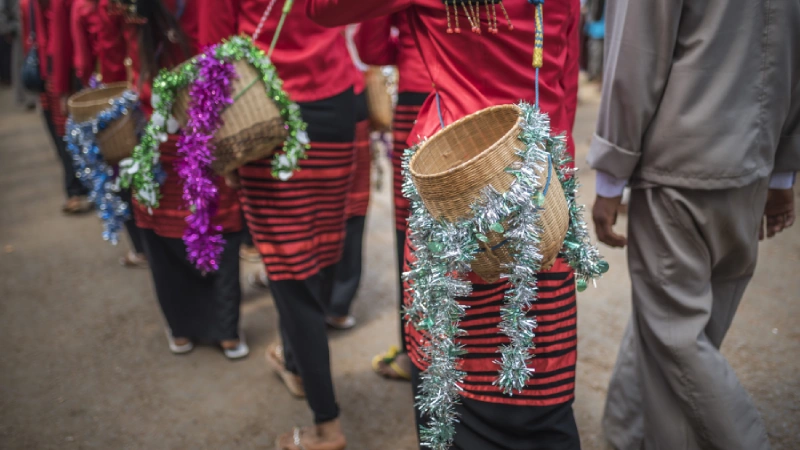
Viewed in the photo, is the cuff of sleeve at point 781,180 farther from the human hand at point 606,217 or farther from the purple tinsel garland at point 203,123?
the purple tinsel garland at point 203,123

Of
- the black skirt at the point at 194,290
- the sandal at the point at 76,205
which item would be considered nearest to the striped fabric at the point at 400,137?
the black skirt at the point at 194,290

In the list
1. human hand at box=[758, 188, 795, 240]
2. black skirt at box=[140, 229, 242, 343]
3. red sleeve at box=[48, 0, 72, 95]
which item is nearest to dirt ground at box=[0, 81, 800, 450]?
black skirt at box=[140, 229, 242, 343]

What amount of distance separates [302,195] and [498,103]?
1.06 m

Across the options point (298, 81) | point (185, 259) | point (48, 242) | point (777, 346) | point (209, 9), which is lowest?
point (48, 242)

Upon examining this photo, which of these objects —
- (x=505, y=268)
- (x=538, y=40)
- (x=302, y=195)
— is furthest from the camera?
(x=302, y=195)

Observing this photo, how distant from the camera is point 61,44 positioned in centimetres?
468

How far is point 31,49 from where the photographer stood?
5.83 metres

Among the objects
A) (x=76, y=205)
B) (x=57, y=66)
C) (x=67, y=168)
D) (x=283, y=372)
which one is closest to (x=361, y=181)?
(x=283, y=372)

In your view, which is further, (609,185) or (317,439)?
(317,439)

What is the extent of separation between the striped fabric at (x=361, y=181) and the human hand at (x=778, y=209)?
1.85 m

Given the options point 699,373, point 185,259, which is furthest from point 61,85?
point 699,373

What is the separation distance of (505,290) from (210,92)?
45.7 inches

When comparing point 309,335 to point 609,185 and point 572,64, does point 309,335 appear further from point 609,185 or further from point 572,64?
point 572,64

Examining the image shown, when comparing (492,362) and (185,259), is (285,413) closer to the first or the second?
(185,259)
